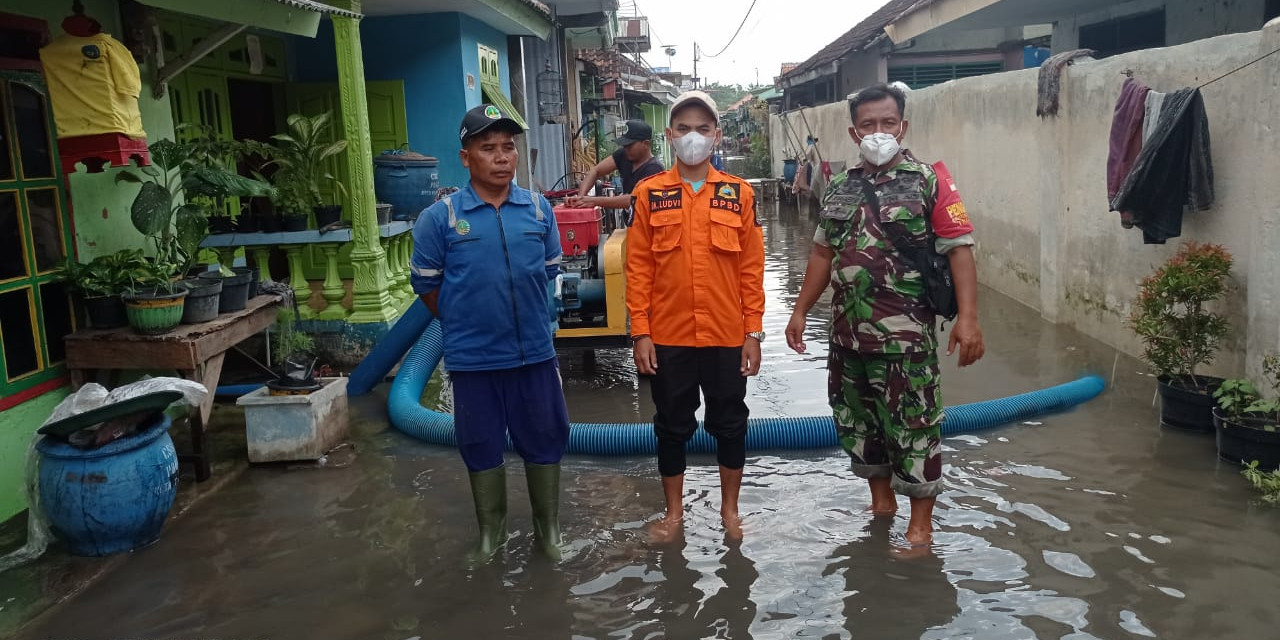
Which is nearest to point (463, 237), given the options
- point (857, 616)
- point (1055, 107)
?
point (857, 616)

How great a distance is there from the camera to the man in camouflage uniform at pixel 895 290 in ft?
12.3

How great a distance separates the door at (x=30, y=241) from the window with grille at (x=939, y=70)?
1793 cm

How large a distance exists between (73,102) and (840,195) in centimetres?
384

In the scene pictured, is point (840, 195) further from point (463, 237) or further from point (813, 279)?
point (463, 237)

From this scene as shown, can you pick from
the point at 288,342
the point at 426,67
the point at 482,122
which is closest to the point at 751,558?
the point at 482,122

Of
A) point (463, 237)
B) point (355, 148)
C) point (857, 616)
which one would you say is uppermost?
point (355, 148)

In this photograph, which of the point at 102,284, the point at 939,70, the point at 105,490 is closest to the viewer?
the point at 105,490

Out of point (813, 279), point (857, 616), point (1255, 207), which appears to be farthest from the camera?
point (1255, 207)

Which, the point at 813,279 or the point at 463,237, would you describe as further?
the point at 813,279

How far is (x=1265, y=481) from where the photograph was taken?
14.3 feet

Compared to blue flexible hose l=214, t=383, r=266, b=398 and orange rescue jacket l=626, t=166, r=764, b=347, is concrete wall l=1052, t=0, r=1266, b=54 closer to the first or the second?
orange rescue jacket l=626, t=166, r=764, b=347

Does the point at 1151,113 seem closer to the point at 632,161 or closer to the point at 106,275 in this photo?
the point at 632,161

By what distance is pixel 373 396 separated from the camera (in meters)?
6.96

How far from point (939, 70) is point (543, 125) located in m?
9.28
